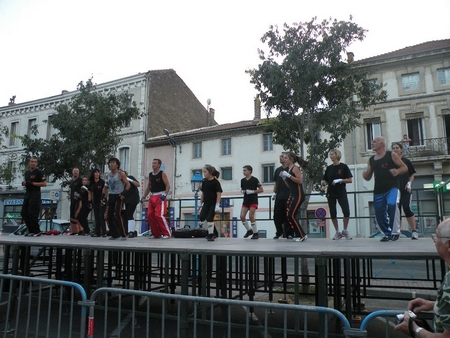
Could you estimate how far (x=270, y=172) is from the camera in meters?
29.8

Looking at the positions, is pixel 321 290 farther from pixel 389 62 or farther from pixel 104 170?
pixel 104 170

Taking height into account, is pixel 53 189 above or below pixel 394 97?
below

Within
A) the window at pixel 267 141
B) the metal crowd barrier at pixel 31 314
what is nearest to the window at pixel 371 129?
the window at pixel 267 141

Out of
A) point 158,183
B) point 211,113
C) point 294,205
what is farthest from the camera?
point 211,113

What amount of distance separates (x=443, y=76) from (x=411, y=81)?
1.94m

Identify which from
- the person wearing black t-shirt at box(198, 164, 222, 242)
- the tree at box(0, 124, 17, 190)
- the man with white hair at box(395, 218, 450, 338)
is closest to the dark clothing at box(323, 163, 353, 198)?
the person wearing black t-shirt at box(198, 164, 222, 242)

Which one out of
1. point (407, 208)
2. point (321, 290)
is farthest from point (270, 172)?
point (321, 290)

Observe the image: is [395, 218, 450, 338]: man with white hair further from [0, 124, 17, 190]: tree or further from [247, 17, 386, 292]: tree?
[0, 124, 17, 190]: tree

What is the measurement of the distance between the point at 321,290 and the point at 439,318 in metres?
2.16

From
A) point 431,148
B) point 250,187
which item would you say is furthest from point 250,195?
point 431,148

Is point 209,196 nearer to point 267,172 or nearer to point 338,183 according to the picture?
point 338,183

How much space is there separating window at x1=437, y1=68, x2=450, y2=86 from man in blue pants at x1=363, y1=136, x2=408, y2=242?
76.0 ft

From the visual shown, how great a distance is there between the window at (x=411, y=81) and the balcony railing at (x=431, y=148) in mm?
3828

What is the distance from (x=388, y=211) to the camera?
251 inches
